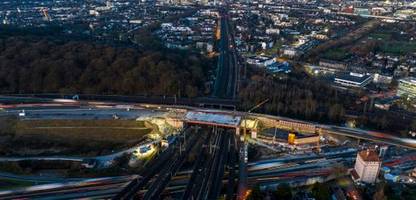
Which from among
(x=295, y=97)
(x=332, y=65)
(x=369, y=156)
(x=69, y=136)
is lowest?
(x=69, y=136)

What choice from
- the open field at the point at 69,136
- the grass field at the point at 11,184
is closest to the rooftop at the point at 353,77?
the open field at the point at 69,136

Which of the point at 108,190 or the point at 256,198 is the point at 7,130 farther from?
the point at 256,198

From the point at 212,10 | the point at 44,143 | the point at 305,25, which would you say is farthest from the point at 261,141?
the point at 212,10

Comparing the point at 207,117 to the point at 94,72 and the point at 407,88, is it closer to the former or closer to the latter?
the point at 94,72

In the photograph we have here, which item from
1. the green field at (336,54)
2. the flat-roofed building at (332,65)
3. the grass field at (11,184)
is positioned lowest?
the grass field at (11,184)

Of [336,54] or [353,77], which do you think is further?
[336,54]

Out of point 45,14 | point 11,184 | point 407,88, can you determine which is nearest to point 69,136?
point 11,184

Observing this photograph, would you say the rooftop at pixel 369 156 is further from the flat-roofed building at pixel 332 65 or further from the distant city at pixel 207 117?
the flat-roofed building at pixel 332 65
